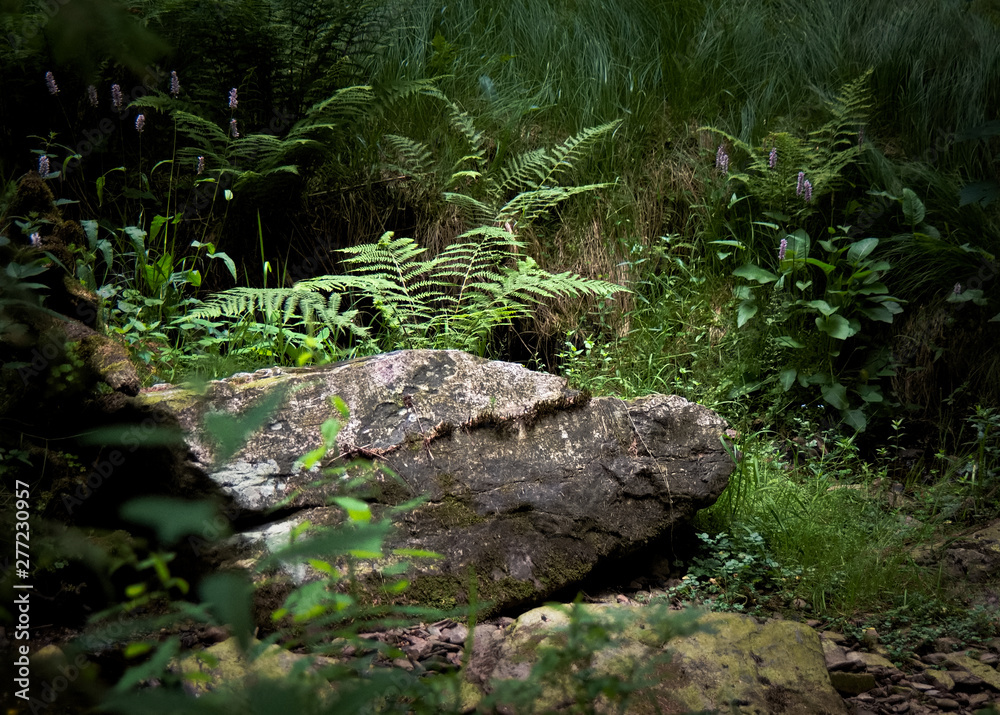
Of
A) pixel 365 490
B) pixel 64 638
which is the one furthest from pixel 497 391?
pixel 64 638

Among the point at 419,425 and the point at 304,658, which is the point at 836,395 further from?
the point at 304,658

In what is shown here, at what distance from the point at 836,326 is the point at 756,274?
1.88 ft

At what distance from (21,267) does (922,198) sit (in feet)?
16.2

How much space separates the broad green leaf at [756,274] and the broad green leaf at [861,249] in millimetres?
450

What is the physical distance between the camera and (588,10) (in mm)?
6176

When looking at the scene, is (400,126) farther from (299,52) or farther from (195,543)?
(195,543)

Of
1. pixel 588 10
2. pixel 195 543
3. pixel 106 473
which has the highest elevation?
pixel 588 10

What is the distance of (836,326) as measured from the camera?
4.23 m

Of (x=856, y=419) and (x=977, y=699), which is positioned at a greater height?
(x=977, y=699)

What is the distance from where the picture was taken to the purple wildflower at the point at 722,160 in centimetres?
483

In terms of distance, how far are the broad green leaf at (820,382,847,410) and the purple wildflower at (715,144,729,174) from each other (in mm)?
1649

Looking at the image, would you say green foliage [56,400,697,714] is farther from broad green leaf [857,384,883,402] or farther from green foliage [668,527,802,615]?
broad green leaf [857,384,883,402]
